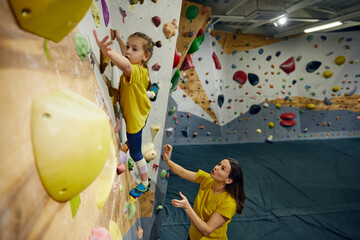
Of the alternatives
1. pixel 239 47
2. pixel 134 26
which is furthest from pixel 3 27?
pixel 239 47

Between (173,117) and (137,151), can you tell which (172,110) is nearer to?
(173,117)

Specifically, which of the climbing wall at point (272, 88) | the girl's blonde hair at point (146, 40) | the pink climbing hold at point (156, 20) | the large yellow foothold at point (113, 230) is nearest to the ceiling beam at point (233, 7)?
the climbing wall at point (272, 88)

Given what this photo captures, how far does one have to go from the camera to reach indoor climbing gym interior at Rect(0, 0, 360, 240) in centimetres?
37

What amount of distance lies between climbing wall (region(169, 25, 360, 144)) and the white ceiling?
0.61m

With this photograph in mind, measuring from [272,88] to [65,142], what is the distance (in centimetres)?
608

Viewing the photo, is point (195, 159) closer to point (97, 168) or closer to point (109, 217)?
point (109, 217)

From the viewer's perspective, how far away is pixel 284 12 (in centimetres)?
317

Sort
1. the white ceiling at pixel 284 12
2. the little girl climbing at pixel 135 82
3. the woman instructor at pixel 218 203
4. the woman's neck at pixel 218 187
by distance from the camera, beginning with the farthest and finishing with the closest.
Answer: the white ceiling at pixel 284 12, the woman's neck at pixel 218 187, the woman instructor at pixel 218 203, the little girl climbing at pixel 135 82

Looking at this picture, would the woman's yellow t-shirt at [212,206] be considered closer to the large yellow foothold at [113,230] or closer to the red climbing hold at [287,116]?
the large yellow foothold at [113,230]

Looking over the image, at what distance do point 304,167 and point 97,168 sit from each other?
4751 mm

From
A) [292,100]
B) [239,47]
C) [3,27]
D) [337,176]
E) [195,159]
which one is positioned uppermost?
[239,47]

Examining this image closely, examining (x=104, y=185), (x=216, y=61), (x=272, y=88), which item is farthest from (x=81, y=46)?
(x=272, y=88)

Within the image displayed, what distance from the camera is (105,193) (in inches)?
28.0

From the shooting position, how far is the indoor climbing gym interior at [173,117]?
1.20ft
